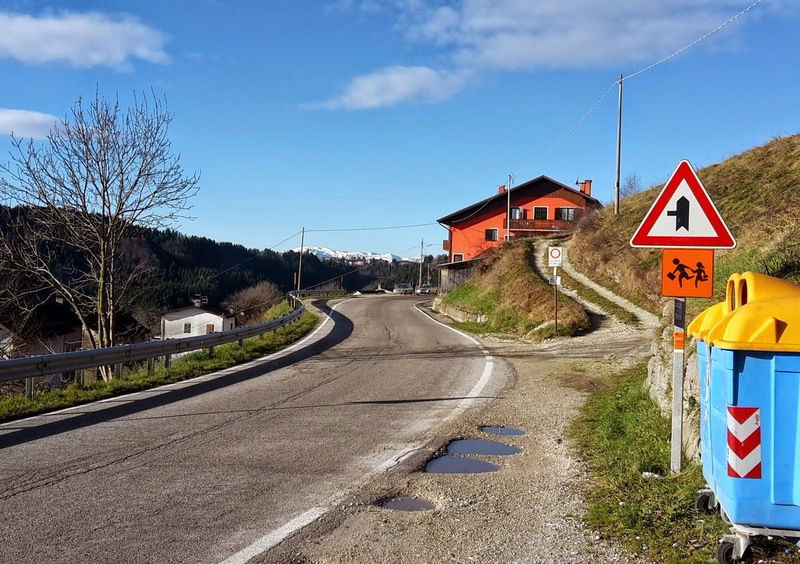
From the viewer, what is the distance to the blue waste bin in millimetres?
3646

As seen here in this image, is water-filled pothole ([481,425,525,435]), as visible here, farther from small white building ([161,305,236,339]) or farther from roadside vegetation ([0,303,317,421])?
small white building ([161,305,236,339])

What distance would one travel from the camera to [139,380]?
38.2ft

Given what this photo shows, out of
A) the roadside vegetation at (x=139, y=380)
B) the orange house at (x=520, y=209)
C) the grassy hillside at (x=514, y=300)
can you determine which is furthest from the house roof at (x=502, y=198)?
the roadside vegetation at (x=139, y=380)

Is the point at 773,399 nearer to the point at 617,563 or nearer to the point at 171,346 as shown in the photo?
the point at 617,563

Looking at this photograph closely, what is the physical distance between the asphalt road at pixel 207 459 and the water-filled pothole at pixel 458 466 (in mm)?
398

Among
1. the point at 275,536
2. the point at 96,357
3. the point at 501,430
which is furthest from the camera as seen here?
the point at 96,357

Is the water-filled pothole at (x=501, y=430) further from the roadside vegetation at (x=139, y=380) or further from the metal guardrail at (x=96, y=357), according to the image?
the metal guardrail at (x=96, y=357)

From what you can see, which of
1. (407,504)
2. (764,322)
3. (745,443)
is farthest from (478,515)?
(764,322)

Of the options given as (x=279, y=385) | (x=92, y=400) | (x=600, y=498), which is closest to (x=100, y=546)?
(x=600, y=498)

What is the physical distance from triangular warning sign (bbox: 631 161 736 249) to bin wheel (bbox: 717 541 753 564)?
2.43m

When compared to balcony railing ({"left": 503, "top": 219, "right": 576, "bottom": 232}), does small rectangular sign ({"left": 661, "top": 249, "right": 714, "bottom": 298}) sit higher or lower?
lower

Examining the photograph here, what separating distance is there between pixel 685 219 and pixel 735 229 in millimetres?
14620

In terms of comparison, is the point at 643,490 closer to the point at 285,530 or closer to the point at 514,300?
the point at 285,530

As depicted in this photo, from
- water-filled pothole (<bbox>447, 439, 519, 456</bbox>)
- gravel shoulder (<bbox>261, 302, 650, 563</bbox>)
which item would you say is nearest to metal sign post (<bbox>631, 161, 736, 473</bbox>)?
gravel shoulder (<bbox>261, 302, 650, 563</bbox>)
